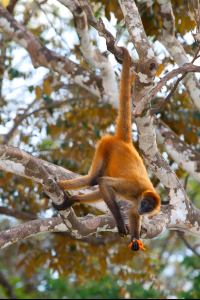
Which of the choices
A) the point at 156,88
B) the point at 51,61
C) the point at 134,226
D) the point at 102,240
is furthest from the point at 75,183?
the point at 102,240

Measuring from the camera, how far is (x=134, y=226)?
449 centimetres

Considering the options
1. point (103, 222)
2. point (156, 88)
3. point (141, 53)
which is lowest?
point (103, 222)

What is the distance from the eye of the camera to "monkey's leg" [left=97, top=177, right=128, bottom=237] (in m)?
4.24

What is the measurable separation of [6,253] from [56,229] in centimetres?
941

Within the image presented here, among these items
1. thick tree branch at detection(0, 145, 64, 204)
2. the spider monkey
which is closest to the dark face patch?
the spider monkey

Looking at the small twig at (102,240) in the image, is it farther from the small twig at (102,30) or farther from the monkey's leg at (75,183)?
the small twig at (102,30)

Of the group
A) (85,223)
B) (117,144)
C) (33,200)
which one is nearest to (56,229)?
(85,223)

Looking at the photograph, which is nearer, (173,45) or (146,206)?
(146,206)

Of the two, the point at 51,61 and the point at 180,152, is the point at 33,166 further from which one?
the point at 51,61

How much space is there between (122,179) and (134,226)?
64 centimetres

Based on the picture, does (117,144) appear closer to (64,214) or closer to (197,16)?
(64,214)

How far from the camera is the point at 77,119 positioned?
324 inches

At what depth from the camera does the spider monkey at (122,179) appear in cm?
434

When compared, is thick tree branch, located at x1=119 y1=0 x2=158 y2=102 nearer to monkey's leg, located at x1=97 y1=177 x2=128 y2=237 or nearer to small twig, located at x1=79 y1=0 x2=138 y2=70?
small twig, located at x1=79 y1=0 x2=138 y2=70
